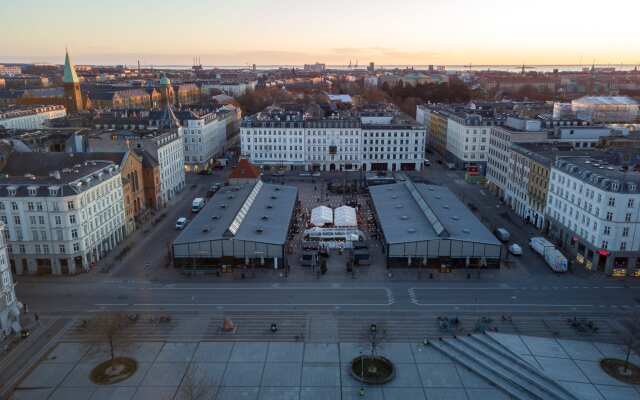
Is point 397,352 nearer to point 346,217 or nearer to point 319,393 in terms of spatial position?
point 319,393

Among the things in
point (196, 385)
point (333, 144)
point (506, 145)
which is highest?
point (506, 145)

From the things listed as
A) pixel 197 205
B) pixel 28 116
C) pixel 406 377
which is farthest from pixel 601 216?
pixel 28 116

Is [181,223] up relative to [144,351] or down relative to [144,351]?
up

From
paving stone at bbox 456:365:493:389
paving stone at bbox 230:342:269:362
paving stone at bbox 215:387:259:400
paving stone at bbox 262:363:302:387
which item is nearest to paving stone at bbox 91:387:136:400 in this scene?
paving stone at bbox 215:387:259:400

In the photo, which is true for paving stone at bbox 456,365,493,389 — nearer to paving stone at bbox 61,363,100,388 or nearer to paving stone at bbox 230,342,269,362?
paving stone at bbox 230,342,269,362

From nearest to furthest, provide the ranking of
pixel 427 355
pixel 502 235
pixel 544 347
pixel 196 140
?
1. pixel 427 355
2. pixel 544 347
3. pixel 502 235
4. pixel 196 140

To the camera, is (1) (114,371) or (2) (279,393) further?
(1) (114,371)

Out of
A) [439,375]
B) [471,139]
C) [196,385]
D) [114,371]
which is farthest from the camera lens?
[471,139]
